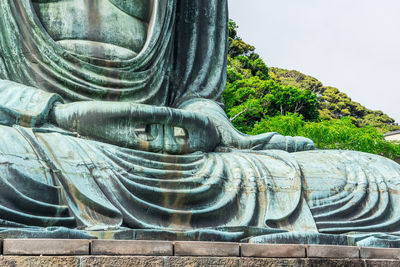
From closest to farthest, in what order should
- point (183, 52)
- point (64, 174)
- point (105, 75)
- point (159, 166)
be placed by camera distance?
point (64, 174), point (159, 166), point (105, 75), point (183, 52)

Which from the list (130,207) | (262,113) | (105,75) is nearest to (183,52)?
(105,75)

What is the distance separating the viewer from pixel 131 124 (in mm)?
6340

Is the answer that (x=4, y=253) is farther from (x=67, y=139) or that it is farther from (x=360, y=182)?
(x=360, y=182)

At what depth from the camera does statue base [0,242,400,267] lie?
171 inches

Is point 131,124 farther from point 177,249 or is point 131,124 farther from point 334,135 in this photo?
point 334,135

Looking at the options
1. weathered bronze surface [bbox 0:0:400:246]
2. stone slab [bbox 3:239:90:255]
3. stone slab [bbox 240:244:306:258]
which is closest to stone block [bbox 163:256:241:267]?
stone slab [bbox 240:244:306:258]

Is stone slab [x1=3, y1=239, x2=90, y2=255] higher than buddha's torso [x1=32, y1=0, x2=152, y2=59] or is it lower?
lower

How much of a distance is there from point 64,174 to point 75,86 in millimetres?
1491

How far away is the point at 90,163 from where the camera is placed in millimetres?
5848

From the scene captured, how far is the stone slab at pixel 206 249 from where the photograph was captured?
183 inches

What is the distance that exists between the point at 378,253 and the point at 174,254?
1.55m

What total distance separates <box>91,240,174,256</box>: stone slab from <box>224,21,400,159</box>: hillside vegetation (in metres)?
17.5

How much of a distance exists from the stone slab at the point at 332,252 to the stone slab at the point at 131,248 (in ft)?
3.20

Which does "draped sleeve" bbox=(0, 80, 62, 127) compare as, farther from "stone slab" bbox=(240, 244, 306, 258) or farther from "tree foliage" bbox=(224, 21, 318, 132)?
"tree foliage" bbox=(224, 21, 318, 132)
